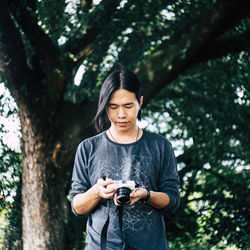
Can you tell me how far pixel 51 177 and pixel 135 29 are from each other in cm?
300

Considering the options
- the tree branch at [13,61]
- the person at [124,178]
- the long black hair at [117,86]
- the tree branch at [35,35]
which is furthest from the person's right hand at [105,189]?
the tree branch at [35,35]

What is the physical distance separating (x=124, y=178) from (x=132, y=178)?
0.14ft

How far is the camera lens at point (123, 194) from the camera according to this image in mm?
1768

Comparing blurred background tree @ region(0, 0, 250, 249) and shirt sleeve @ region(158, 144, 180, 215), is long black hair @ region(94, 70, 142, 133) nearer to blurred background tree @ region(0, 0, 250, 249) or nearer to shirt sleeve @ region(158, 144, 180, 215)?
shirt sleeve @ region(158, 144, 180, 215)

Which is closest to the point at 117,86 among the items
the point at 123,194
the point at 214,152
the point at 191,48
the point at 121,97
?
the point at 121,97

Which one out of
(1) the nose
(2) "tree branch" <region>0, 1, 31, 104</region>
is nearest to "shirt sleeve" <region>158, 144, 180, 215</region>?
(1) the nose

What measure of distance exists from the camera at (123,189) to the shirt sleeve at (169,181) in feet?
0.80

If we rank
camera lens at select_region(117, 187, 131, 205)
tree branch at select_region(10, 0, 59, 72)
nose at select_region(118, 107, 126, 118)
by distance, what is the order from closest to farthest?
camera lens at select_region(117, 187, 131, 205) → nose at select_region(118, 107, 126, 118) → tree branch at select_region(10, 0, 59, 72)

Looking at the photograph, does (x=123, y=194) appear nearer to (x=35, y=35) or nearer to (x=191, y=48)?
(x=191, y=48)

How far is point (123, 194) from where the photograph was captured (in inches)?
69.6

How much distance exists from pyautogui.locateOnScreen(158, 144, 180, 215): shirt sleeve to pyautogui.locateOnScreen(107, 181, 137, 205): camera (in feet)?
0.80

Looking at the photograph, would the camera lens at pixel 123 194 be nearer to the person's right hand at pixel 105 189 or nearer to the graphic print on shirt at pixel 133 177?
the person's right hand at pixel 105 189

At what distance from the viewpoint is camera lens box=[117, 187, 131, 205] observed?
177cm

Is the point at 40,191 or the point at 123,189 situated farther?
the point at 40,191
